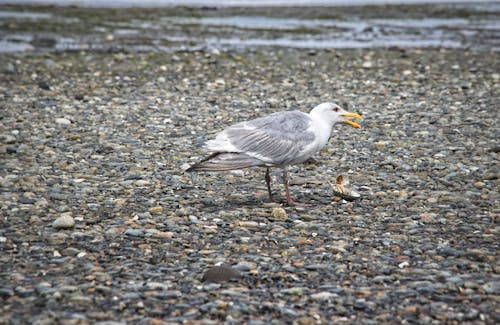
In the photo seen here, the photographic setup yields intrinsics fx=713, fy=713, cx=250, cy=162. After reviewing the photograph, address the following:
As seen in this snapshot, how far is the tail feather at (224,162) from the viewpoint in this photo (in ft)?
27.2

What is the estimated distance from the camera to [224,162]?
8.36 meters

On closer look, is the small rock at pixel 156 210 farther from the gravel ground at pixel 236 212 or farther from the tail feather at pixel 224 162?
the tail feather at pixel 224 162

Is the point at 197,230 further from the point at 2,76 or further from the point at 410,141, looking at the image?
the point at 2,76

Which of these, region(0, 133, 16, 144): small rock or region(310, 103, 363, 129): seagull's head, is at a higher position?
region(310, 103, 363, 129): seagull's head

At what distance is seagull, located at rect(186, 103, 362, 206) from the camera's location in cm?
842

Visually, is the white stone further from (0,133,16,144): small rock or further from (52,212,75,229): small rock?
(52,212,75,229): small rock

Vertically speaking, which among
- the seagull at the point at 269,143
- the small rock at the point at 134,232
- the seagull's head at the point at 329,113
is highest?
the seagull's head at the point at 329,113

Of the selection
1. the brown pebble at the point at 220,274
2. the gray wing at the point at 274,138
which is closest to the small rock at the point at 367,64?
the gray wing at the point at 274,138

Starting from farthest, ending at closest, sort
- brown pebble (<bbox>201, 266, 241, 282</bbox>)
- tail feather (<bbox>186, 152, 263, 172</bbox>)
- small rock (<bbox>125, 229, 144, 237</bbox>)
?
tail feather (<bbox>186, 152, 263, 172</bbox>) → small rock (<bbox>125, 229, 144, 237</bbox>) → brown pebble (<bbox>201, 266, 241, 282</bbox>)

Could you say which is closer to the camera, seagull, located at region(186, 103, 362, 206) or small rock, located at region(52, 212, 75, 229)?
small rock, located at region(52, 212, 75, 229)

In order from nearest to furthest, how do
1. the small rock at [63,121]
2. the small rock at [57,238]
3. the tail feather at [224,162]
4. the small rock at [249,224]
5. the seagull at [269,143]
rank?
the small rock at [57,238] < the small rock at [249,224] < the tail feather at [224,162] < the seagull at [269,143] < the small rock at [63,121]

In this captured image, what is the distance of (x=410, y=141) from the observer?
1196 centimetres

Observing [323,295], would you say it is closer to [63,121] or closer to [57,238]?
[57,238]

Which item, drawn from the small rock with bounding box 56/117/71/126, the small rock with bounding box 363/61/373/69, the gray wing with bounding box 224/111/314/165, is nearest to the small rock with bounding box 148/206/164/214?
the gray wing with bounding box 224/111/314/165
